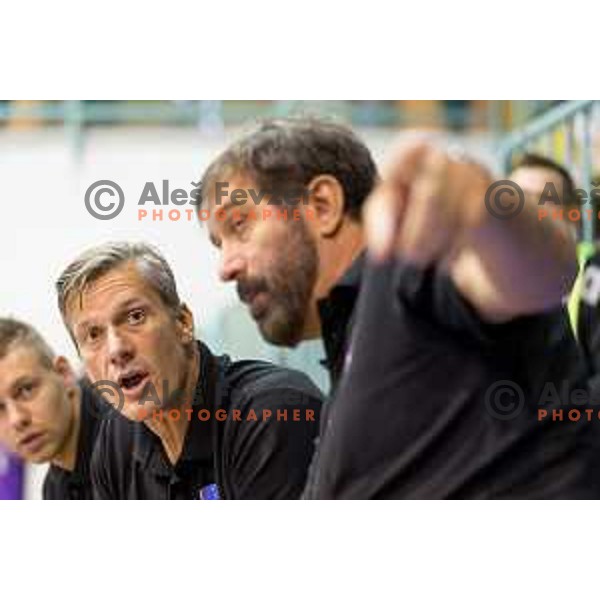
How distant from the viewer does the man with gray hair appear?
162cm

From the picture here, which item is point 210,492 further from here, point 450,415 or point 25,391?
point 450,415

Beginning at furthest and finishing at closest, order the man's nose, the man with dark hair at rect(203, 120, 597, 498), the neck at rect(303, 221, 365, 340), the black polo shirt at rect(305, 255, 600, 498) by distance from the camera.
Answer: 1. the man's nose
2. the neck at rect(303, 221, 365, 340)
3. the black polo shirt at rect(305, 255, 600, 498)
4. the man with dark hair at rect(203, 120, 597, 498)

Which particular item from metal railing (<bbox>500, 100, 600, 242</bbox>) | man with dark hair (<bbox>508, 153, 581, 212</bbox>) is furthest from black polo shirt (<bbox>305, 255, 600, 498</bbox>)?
A: metal railing (<bbox>500, 100, 600, 242</bbox>)

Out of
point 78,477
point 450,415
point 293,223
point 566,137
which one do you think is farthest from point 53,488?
point 566,137

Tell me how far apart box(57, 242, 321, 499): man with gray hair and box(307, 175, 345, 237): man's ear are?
212 millimetres

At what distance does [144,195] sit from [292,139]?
0.77 feet

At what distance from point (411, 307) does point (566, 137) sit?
632 millimetres

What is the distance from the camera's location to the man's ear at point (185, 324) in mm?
1624

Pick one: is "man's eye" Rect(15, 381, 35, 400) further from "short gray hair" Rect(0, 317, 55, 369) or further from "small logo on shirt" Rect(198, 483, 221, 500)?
"small logo on shirt" Rect(198, 483, 221, 500)

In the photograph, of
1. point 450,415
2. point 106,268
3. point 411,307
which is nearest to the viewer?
point 411,307

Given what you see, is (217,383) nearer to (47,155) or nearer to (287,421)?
(287,421)

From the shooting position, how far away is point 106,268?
1.64m
